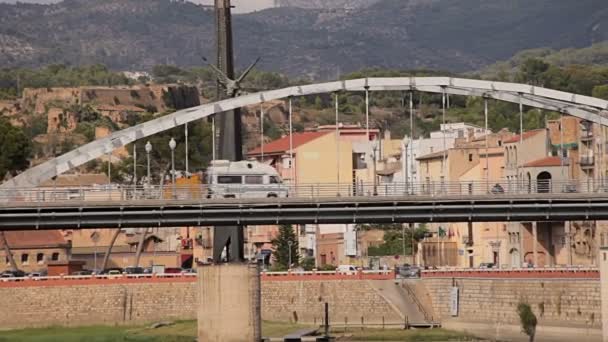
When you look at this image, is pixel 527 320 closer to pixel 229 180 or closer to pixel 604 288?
pixel 604 288

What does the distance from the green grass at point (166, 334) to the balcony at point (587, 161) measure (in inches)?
709

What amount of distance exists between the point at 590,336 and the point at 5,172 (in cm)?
5321

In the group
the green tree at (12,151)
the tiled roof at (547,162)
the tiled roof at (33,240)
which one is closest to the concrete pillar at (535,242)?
the tiled roof at (547,162)

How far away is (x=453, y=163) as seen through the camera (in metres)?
120

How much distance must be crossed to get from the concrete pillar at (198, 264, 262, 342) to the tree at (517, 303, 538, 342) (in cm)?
1458

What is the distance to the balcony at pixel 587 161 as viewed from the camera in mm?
107125

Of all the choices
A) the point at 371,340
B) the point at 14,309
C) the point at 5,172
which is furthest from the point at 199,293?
the point at 5,172

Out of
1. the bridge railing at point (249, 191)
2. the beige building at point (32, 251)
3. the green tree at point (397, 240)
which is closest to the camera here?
the bridge railing at point (249, 191)

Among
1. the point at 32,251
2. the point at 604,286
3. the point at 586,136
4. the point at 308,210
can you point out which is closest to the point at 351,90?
the point at 308,210

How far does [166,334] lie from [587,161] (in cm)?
2547

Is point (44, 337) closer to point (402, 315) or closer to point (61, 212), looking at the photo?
point (402, 315)

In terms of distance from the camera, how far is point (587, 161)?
108 metres

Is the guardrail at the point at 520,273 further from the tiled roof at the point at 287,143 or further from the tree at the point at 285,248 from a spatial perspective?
the tiled roof at the point at 287,143

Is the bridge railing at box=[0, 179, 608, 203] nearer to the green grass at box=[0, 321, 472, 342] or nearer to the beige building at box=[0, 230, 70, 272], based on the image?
the green grass at box=[0, 321, 472, 342]
